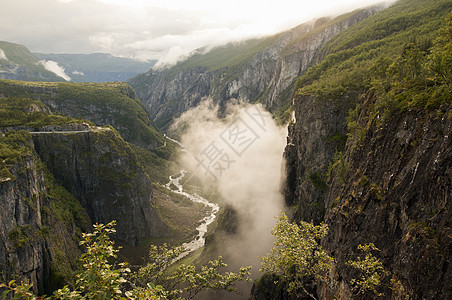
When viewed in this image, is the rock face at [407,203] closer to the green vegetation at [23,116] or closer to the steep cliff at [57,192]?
the steep cliff at [57,192]

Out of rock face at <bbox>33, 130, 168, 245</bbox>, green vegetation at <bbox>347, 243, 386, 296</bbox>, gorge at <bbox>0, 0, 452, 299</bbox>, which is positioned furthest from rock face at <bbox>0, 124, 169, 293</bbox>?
green vegetation at <bbox>347, 243, 386, 296</bbox>

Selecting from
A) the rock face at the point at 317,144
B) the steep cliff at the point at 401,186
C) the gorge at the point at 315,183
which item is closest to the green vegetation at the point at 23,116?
the gorge at the point at 315,183

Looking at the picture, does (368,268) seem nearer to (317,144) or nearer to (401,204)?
(401,204)

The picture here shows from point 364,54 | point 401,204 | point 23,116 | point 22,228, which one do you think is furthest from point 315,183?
point 23,116

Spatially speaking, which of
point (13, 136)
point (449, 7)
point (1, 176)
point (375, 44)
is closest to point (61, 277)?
point (1, 176)

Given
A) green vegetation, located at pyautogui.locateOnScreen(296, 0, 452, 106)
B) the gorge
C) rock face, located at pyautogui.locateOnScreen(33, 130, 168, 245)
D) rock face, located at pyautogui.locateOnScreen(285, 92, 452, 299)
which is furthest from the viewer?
rock face, located at pyautogui.locateOnScreen(33, 130, 168, 245)

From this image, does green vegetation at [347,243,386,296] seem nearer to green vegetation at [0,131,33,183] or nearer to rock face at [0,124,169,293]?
rock face at [0,124,169,293]

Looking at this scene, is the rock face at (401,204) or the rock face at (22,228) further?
the rock face at (22,228)

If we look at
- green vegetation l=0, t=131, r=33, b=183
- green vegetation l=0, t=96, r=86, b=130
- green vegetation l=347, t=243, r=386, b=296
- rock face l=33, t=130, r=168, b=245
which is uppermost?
green vegetation l=0, t=96, r=86, b=130
